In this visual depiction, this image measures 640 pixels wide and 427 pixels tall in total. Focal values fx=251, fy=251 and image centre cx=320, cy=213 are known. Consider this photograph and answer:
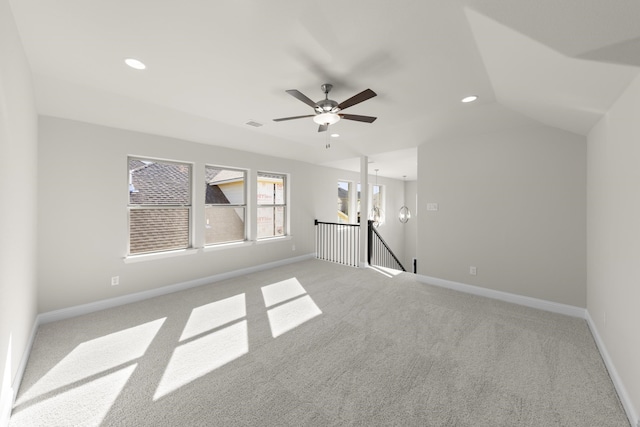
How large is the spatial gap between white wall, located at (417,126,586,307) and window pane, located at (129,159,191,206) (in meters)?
4.04

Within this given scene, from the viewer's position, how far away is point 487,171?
3.71m

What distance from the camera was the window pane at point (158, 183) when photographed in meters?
3.69

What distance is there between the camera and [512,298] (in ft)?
11.5

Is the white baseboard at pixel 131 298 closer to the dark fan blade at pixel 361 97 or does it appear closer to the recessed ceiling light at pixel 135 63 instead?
the recessed ceiling light at pixel 135 63

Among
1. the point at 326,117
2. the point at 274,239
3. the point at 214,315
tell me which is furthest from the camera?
the point at 274,239

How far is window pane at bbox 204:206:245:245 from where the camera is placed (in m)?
4.52

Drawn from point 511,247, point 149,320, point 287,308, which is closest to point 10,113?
point 149,320

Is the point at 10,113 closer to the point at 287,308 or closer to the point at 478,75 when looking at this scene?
the point at 287,308

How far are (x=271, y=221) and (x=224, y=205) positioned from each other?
1.19 meters

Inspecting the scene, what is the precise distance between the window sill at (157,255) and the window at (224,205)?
1.11ft

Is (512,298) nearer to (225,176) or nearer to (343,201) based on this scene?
(343,201)

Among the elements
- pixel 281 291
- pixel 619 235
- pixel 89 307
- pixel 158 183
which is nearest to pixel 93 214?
pixel 158 183

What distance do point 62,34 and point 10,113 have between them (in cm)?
67

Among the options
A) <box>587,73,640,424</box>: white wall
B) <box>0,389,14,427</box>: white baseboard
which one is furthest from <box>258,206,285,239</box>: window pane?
<box>587,73,640,424</box>: white wall
